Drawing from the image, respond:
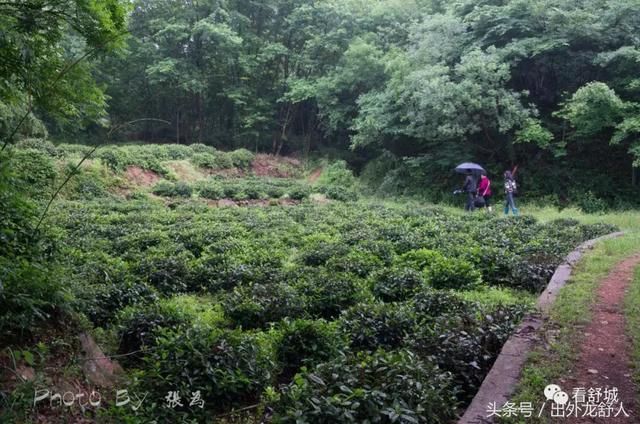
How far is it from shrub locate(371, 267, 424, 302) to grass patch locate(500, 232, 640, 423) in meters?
1.92

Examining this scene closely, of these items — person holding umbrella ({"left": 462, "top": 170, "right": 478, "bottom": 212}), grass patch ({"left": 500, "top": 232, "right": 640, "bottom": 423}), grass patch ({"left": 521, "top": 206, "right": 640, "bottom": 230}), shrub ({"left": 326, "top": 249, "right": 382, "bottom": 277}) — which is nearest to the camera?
grass patch ({"left": 500, "top": 232, "right": 640, "bottom": 423})

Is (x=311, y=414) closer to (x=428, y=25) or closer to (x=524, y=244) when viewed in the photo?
→ (x=524, y=244)

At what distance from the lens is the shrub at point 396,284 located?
7266 mm

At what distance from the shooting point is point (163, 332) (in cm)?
482

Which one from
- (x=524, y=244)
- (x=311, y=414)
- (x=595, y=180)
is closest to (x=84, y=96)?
(x=311, y=414)

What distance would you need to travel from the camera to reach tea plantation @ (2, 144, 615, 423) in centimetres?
401

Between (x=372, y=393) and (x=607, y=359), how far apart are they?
8.10 ft

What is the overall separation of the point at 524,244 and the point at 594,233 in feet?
9.54

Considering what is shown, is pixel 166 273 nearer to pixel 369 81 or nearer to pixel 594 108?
pixel 594 108

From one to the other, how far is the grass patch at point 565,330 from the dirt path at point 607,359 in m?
0.09

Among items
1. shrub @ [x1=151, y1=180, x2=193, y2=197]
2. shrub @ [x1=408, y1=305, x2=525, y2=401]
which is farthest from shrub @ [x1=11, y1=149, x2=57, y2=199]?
shrub @ [x1=408, y1=305, x2=525, y2=401]

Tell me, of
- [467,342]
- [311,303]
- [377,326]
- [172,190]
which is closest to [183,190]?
[172,190]

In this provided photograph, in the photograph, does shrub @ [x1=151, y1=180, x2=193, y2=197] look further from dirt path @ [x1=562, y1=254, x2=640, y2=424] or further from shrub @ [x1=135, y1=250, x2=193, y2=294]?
dirt path @ [x1=562, y1=254, x2=640, y2=424]

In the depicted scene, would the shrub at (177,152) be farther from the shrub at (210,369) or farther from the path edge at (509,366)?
the shrub at (210,369)
